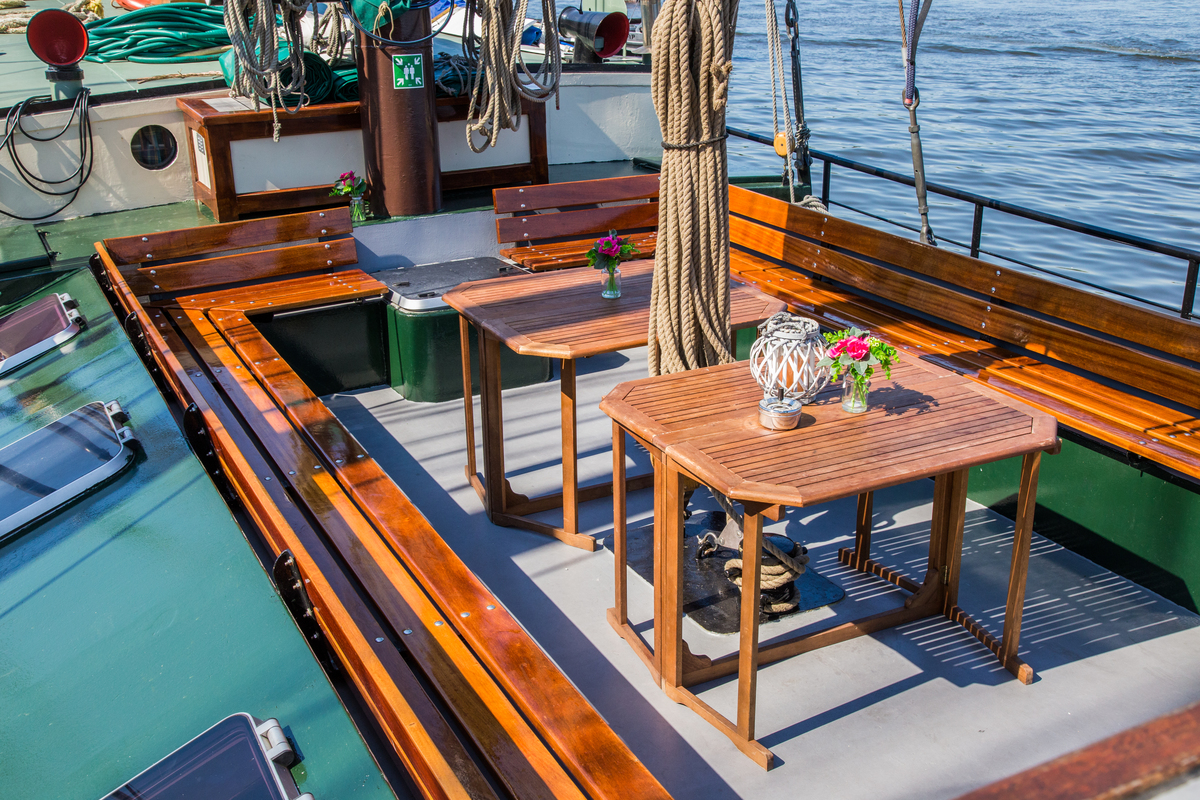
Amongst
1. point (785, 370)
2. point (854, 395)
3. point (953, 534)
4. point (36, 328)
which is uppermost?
point (785, 370)

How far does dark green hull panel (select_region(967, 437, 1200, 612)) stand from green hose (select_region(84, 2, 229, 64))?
7.57 m

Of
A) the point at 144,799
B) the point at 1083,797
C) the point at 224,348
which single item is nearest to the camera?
the point at 1083,797

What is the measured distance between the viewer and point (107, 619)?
8.99ft

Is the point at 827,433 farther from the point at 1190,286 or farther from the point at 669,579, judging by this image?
the point at 1190,286

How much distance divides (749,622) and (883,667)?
77cm

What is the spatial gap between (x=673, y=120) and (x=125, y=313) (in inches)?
127

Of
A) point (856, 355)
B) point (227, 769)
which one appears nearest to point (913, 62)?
point (856, 355)

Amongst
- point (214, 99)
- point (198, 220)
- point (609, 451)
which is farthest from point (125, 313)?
point (609, 451)

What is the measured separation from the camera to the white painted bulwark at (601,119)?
23.8 ft

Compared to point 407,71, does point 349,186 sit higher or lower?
lower

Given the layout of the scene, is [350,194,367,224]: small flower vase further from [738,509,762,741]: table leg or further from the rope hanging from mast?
[738,509,762,741]: table leg

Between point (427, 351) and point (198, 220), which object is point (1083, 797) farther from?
point (198, 220)

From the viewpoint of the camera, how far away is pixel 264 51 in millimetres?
5344

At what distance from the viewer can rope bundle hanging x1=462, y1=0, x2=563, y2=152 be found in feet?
17.8
